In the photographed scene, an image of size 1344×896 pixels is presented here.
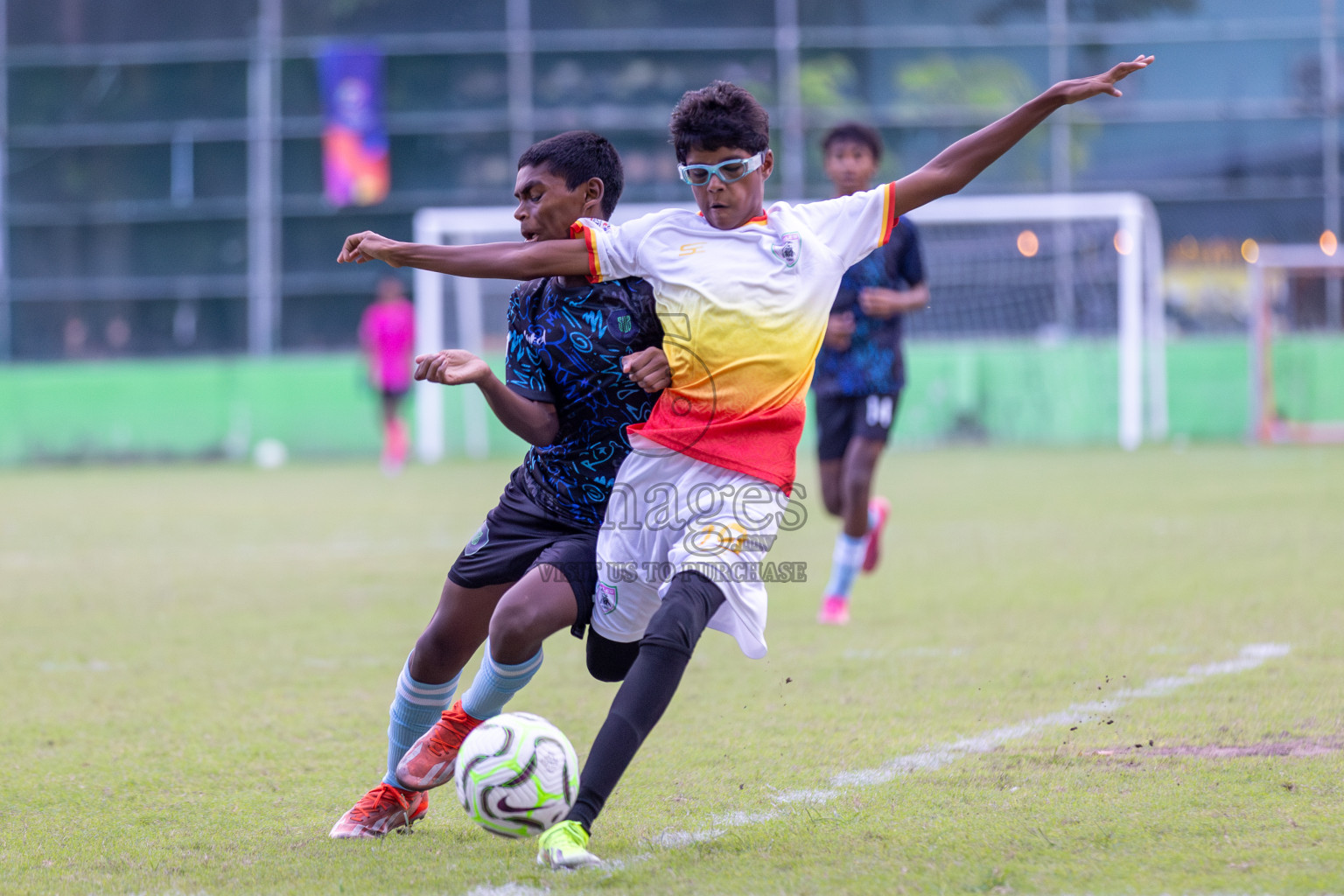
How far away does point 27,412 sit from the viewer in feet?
68.5

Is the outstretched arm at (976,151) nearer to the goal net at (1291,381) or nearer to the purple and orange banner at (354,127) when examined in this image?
the goal net at (1291,381)

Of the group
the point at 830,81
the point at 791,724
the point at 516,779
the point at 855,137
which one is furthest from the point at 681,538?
the point at 830,81

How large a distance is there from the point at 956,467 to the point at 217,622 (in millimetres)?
10599

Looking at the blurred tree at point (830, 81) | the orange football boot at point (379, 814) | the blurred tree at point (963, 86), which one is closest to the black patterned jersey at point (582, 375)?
the orange football boot at point (379, 814)

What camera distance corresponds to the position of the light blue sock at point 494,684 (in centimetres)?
356

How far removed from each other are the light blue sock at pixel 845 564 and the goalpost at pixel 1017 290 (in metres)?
12.8

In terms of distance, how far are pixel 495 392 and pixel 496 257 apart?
1.06 feet

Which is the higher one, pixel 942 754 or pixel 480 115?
pixel 480 115

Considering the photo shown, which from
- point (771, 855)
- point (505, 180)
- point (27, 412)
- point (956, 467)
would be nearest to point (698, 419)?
point (771, 855)

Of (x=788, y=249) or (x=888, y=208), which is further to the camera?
(x=888, y=208)

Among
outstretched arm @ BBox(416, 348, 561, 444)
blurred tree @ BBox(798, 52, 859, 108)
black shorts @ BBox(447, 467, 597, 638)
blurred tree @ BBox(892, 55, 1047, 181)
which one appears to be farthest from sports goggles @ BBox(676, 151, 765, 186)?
blurred tree @ BBox(892, 55, 1047, 181)

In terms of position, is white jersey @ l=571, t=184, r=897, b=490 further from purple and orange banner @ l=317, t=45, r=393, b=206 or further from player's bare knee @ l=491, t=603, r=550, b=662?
purple and orange banner @ l=317, t=45, r=393, b=206

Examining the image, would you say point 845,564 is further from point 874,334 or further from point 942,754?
point 942,754

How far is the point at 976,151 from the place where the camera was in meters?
3.58
